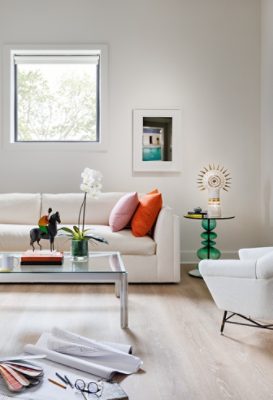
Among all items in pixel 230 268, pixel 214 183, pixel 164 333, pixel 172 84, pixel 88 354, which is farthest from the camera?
pixel 172 84

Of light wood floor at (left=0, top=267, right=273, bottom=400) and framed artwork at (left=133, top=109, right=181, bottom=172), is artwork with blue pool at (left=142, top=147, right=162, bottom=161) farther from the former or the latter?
light wood floor at (left=0, top=267, right=273, bottom=400)

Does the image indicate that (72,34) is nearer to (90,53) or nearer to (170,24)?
(90,53)

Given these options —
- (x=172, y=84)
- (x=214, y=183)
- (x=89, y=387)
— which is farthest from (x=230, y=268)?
(x=172, y=84)

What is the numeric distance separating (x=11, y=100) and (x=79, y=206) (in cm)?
157

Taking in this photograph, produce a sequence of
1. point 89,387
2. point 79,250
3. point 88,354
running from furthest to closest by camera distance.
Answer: point 79,250 < point 88,354 < point 89,387

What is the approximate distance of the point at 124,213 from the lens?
4.81 m

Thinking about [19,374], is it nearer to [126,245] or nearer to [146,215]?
[126,245]

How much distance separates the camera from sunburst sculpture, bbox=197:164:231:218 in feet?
16.7

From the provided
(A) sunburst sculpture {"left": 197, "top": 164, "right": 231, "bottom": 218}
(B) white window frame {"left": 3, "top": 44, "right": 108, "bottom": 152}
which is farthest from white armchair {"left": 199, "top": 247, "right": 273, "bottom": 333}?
(B) white window frame {"left": 3, "top": 44, "right": 108, "bottom": 152}

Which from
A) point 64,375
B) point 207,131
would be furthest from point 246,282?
point 207,131

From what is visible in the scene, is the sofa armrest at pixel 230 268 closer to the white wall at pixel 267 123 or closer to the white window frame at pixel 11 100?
the white wall at pixel 267 123

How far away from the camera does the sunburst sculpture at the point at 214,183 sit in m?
5.08

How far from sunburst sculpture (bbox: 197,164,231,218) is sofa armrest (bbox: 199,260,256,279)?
201 centimetres

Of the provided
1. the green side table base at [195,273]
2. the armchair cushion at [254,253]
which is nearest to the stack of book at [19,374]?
the armchair cushion at [254,253]
